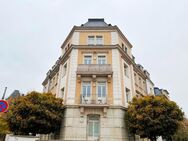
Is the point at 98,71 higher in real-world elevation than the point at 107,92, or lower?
higher

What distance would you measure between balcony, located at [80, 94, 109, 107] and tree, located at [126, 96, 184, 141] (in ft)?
7.80

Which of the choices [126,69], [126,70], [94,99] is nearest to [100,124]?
[94,99]

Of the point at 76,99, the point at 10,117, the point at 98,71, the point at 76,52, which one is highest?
the point at 76,52

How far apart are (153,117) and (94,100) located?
5.21m

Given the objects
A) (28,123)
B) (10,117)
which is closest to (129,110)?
(28,123)

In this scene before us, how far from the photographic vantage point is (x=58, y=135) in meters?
17.0

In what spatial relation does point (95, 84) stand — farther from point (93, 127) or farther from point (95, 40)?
point (95, 40)

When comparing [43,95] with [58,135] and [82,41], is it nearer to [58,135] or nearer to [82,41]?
[58,135]

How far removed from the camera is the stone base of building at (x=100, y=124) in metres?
15.8

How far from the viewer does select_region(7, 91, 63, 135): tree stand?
50.2 ft

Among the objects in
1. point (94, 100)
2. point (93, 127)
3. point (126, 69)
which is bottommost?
point (93, 127)

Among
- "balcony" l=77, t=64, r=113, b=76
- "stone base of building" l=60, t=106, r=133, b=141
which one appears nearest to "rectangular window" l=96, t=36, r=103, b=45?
"balcony" l=77, t=64, r=113, b=76

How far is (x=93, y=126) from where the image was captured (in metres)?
16.5

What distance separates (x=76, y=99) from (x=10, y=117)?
5.70 metres
